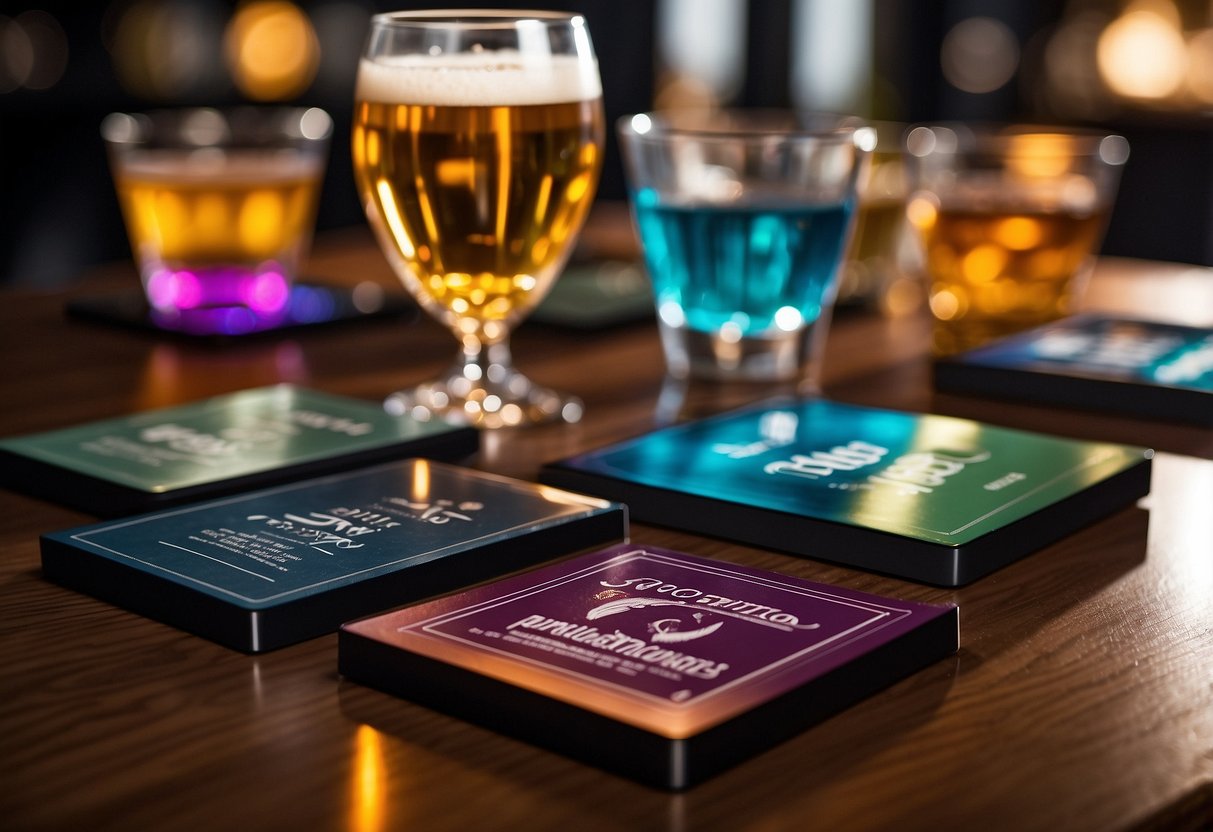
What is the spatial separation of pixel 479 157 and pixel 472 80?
43mm

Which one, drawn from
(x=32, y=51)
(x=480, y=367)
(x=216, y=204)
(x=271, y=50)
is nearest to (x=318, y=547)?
(x=480, y=367)

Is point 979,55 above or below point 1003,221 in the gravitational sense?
above

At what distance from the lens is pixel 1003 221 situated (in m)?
1.11

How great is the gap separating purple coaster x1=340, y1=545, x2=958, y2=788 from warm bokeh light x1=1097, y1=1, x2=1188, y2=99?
4253mm

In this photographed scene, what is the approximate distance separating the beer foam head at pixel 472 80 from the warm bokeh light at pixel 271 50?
3.25 meters

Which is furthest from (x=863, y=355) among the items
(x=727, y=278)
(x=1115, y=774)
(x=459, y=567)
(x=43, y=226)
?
(x=43, y=226)

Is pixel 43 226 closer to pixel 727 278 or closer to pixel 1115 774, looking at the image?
pixel 727 278

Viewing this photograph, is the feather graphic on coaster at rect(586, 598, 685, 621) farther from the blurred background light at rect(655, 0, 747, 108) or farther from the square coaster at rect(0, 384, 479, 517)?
the blurred background light at rect(655, 0, 747, 108)

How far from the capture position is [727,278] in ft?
3.23

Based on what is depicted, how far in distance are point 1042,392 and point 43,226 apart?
309 cm

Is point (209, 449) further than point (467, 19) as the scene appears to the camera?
No

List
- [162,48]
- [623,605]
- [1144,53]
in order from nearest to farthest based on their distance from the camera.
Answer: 1. [623,605]
2. [162,48]
3. [1144,53]

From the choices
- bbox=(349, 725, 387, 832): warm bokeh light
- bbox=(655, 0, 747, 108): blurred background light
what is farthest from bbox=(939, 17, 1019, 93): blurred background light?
bbox=(349, 725, 387, 832): warm bokeh light

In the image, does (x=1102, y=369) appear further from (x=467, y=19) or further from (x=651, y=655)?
(x=651, y=655)
